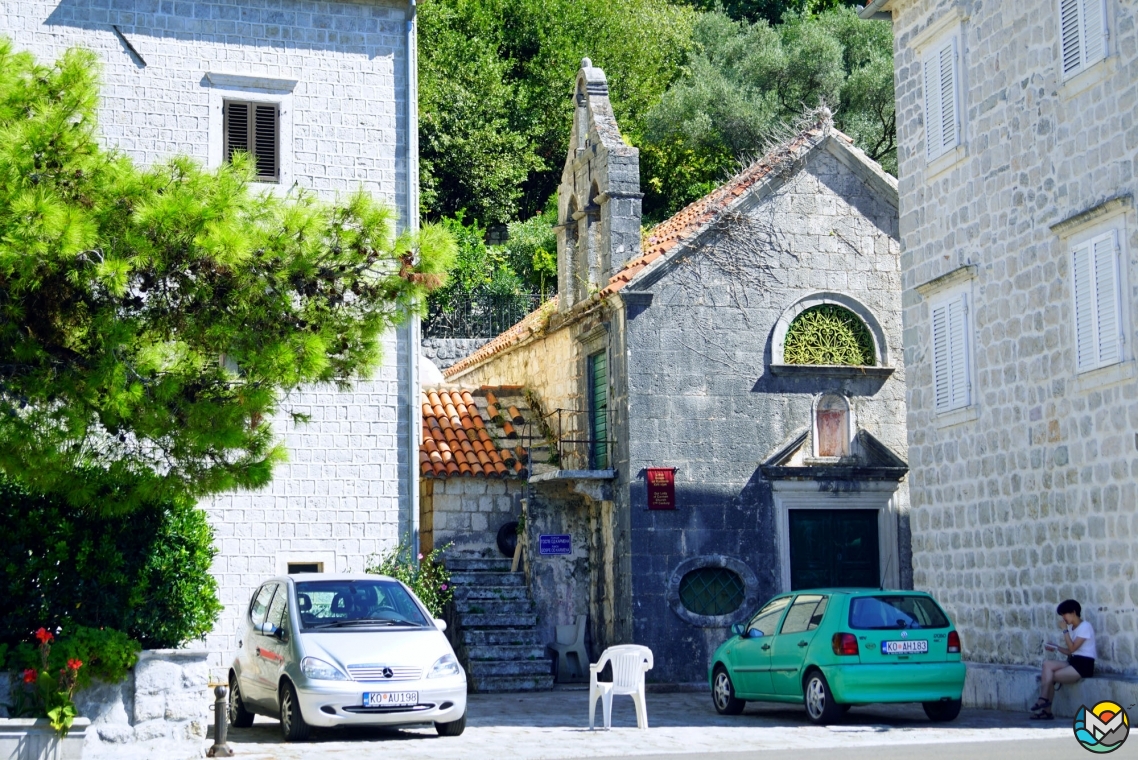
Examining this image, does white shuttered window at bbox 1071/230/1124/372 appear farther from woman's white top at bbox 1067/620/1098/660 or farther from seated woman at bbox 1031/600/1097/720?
woman's white top at bbox 1067/620/1098/660

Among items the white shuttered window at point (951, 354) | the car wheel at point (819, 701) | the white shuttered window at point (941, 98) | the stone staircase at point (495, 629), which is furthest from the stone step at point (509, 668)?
the white shuttered window at point (941, 98)

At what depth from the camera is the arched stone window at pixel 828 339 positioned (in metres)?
22.0

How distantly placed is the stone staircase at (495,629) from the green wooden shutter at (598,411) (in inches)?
85.2

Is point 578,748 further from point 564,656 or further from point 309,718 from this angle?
point 564,656

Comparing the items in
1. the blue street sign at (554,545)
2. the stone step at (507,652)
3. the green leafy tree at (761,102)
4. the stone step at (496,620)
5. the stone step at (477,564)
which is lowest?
the stone step at (507,652)

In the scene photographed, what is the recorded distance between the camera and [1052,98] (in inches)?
626

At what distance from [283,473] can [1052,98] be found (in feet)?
34.8

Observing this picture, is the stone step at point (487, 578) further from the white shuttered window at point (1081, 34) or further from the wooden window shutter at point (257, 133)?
the white shuttered window at point (1081, 34)

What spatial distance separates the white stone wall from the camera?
48.4 feet

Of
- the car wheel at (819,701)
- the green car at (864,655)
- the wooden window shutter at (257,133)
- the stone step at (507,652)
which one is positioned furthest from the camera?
the stone step at (507,652)

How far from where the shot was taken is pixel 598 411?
877 inches

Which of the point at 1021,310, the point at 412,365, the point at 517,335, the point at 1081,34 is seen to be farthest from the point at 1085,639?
the point at 517,335

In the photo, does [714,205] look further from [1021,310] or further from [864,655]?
[864,655]

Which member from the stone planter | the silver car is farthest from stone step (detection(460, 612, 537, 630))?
the stone planter
